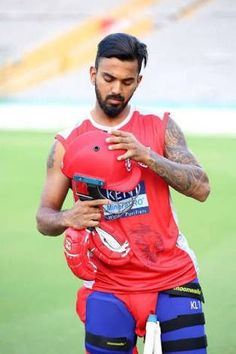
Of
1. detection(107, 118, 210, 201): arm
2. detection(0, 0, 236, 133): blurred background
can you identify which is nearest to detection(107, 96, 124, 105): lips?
detection(107, 118, 210, 201): arm

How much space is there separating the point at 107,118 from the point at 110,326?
959mm

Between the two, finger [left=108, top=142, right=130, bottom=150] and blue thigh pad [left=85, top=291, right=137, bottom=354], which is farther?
blue thigh pad [left=85, top=291, right=137, bottom=354]

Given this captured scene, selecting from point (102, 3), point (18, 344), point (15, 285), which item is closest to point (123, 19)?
point (102, 3)

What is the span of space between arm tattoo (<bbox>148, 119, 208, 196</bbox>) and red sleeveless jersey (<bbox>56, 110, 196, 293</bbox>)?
43 mm

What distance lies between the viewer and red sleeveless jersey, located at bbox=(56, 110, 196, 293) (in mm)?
4391

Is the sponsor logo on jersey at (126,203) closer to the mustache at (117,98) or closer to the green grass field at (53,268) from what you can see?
the mustache at (117,98)

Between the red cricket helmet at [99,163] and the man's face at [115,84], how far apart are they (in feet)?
0.93

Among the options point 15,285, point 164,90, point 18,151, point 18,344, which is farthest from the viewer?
point 164,90

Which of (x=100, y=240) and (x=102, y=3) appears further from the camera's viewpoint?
(x=102, y=3)

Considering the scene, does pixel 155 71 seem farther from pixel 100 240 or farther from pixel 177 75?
pixel 100 240

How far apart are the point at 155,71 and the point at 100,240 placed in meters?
16.3

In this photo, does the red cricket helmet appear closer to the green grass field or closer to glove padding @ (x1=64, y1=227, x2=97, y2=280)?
glove padding @ (x1=64, y1=227, x2=97, y2=280)

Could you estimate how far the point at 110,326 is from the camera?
4.43m

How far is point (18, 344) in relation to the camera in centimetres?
621
